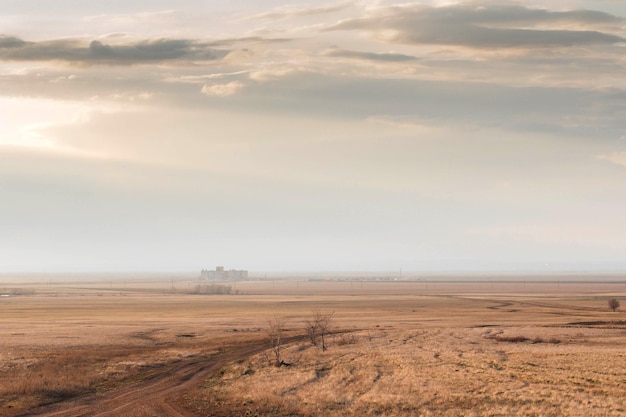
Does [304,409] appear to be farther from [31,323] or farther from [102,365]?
[31,323]

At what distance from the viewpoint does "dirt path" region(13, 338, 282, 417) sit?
48.3 m

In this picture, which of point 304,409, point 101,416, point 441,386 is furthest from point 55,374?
point 441,386

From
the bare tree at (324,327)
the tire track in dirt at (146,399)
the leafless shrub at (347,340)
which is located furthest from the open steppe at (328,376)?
the bare tree at (324,327)

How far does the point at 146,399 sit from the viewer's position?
5288 centimetres

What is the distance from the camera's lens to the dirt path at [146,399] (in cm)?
4834

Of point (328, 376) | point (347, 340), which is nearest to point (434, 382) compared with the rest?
point (328, 376)

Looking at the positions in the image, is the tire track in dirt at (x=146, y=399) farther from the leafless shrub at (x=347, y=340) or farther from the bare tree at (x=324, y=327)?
the leafless shrub at (x=347, y=340)

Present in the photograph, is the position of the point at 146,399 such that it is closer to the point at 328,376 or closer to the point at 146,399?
the point at 146,399

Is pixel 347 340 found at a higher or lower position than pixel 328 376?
higher

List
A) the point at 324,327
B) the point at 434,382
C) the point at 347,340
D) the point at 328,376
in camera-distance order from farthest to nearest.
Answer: the point at 324,327 → the point at 347,340 → the point at 328,376 → the point at 434,382

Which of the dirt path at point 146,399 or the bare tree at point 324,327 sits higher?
the bare tree at point 324,327

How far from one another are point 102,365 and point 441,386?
120ft

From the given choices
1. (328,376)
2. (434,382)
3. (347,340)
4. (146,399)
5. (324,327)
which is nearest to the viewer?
(146,399)

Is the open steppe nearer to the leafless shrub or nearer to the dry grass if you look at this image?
the dry grass
